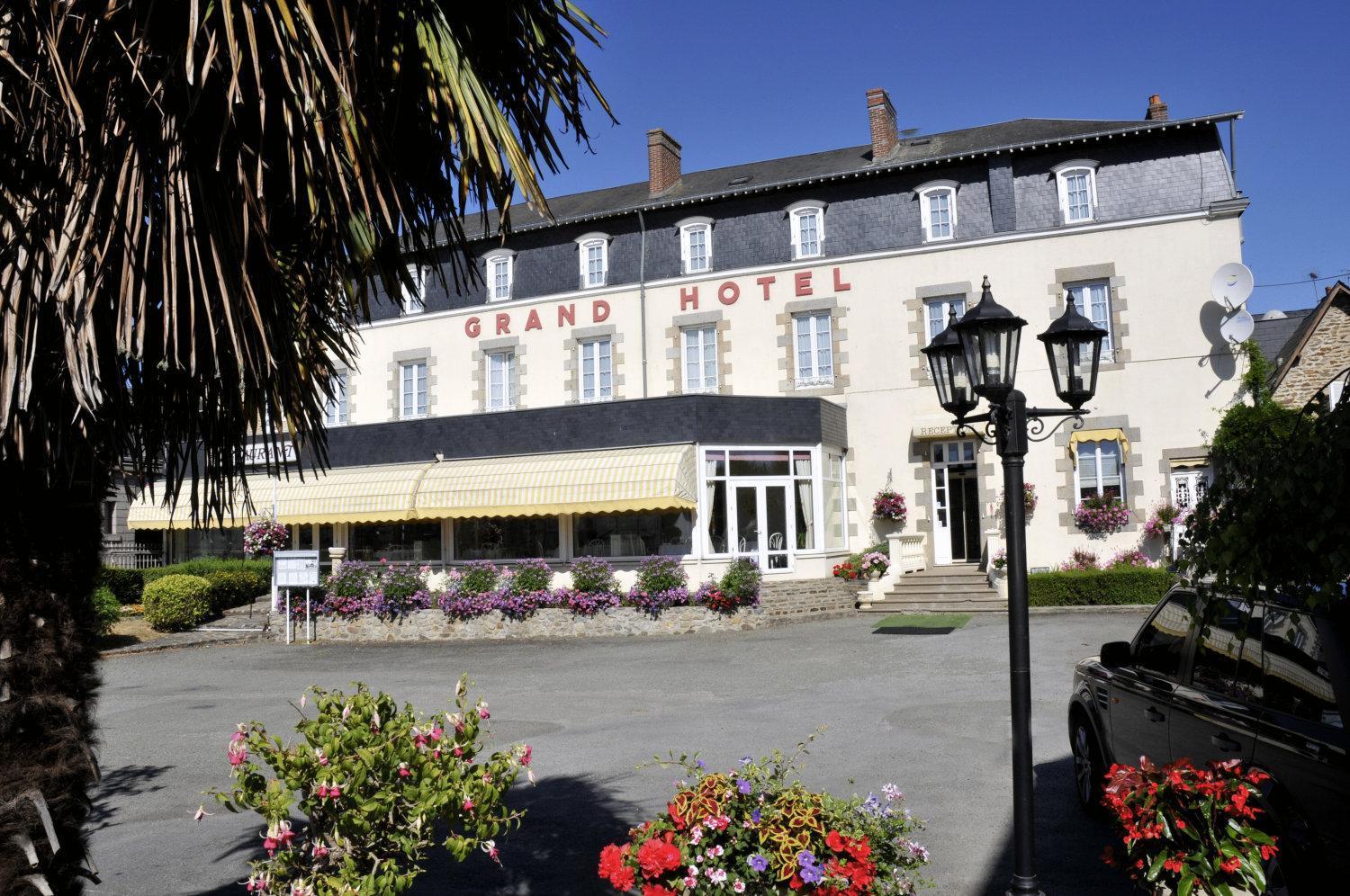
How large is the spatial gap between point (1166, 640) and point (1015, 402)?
182 centimetres

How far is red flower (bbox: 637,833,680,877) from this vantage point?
142 inches

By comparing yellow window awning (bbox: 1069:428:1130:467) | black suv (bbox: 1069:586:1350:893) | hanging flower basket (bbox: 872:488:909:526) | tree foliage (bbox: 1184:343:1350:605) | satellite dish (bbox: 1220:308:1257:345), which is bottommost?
black suv (bbox: 1069:586:1350:893)

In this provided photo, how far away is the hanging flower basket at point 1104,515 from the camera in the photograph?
67.4ft

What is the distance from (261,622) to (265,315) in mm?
21034

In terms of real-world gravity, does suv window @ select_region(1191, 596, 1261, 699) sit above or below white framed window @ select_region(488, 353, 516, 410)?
below

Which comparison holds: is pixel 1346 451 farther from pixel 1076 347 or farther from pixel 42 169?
pixel 42 169

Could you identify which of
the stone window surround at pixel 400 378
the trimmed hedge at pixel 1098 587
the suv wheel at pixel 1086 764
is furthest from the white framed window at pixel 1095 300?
the suv wheel at pixel 1086 764

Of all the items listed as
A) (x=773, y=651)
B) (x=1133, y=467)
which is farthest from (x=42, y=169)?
(x=1133, y=467)

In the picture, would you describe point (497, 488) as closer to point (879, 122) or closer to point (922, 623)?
point (922, 623)

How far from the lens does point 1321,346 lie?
25172 mm

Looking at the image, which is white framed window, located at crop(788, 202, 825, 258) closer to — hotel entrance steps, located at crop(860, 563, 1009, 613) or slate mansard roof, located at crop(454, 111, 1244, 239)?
slate mansard roof, located at crop(454, 111, 1244, 239)

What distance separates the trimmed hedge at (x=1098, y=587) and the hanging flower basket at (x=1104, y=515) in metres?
1.26

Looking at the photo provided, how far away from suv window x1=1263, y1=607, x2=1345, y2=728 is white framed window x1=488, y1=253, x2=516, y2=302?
2344 cm

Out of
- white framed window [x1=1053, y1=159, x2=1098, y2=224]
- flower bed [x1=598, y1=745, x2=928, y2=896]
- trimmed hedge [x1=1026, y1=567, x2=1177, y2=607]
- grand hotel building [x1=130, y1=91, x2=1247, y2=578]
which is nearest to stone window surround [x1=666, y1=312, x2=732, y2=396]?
grand hotel building [x1=130, y1=91, x2=1247, y2=578]
